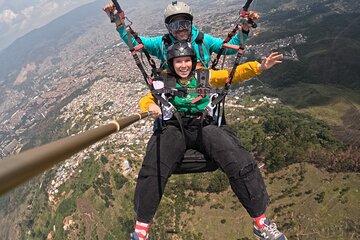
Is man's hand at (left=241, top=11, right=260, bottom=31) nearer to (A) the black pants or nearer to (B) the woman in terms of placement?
(B) the woman

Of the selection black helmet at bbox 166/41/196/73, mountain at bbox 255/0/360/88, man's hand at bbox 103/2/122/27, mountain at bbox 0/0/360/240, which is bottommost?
mountain at bbox 255/0/360/88

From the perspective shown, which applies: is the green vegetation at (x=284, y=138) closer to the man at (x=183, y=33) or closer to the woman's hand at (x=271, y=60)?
the man at (x=183, y=33)

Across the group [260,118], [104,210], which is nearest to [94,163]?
[104,210]

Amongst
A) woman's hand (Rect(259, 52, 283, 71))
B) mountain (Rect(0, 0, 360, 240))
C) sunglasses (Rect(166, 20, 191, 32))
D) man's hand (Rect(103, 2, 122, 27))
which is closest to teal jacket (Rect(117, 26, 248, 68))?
man's hand (Rect(103, 2, 122, 27))

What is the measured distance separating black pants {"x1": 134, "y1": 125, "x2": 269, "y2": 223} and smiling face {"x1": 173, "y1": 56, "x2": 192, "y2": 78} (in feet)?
2.66

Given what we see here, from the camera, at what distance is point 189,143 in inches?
196

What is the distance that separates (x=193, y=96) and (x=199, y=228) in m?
53.1

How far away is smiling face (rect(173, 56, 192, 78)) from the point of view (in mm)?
5055

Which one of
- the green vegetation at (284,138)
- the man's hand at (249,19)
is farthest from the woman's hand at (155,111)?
the green vegetation at (284,138)

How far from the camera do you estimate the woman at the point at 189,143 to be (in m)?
4.35

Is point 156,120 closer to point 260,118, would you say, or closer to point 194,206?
point 194,206

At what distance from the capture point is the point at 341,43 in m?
118

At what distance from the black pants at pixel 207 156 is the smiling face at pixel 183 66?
0.81 metres

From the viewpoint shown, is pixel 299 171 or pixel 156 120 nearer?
pixel 156 120
